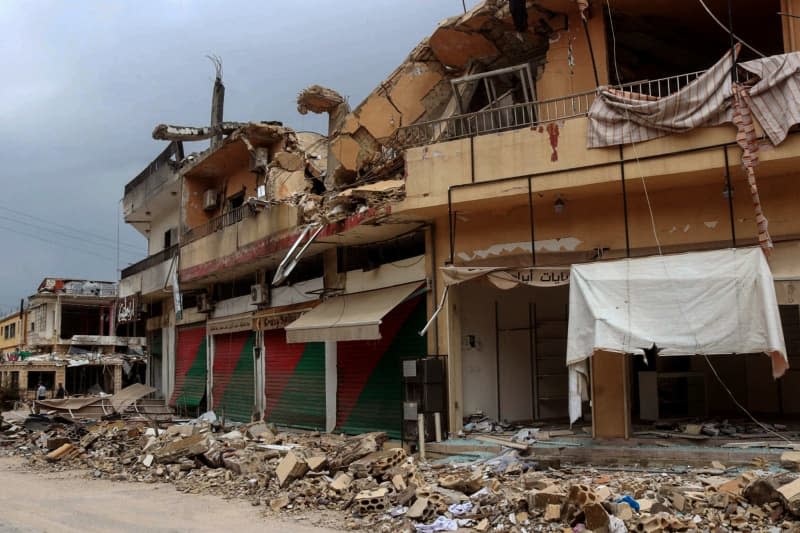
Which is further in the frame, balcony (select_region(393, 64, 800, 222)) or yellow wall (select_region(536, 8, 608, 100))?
yellow wall (select_region(536, 8, 608, 100))

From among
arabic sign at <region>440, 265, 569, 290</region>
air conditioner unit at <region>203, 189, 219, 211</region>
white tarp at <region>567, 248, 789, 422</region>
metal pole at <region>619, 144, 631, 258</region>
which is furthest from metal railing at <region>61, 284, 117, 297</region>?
white tarp at <region>567, 248, 789, 422</region>

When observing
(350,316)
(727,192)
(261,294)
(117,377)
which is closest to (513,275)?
(727,192)

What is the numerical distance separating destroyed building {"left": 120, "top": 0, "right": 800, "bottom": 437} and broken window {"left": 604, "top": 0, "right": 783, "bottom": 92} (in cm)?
4

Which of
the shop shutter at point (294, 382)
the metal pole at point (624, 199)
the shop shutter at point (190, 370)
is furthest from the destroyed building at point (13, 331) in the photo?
the metal pole at point (624, 199)

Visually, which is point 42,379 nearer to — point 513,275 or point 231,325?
point 231,325

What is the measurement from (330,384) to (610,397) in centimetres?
718

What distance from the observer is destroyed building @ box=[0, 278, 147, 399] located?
37.1 metres

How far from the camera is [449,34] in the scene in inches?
545

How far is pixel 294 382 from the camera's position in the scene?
695 inches

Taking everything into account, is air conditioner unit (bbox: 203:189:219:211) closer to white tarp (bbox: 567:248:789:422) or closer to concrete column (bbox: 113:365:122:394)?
white tarp (bbox: 567:248:789:422)

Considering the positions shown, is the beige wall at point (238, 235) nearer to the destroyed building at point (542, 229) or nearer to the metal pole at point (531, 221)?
the destroyed building at point (542, 229)

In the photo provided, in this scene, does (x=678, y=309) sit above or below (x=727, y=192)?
below

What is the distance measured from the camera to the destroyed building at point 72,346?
3706cm

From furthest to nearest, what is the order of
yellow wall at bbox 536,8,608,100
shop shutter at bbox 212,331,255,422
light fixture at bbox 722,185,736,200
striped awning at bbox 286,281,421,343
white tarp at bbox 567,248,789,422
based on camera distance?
shop shutter at bbox 212,331,255,422 < striped awning at bbox 286,281,421,343 < yellow wall at bbox 536,8,608,100 < light fixture at bbox 722,185,736,200 < white tarp at bbox 567,248,789,422
